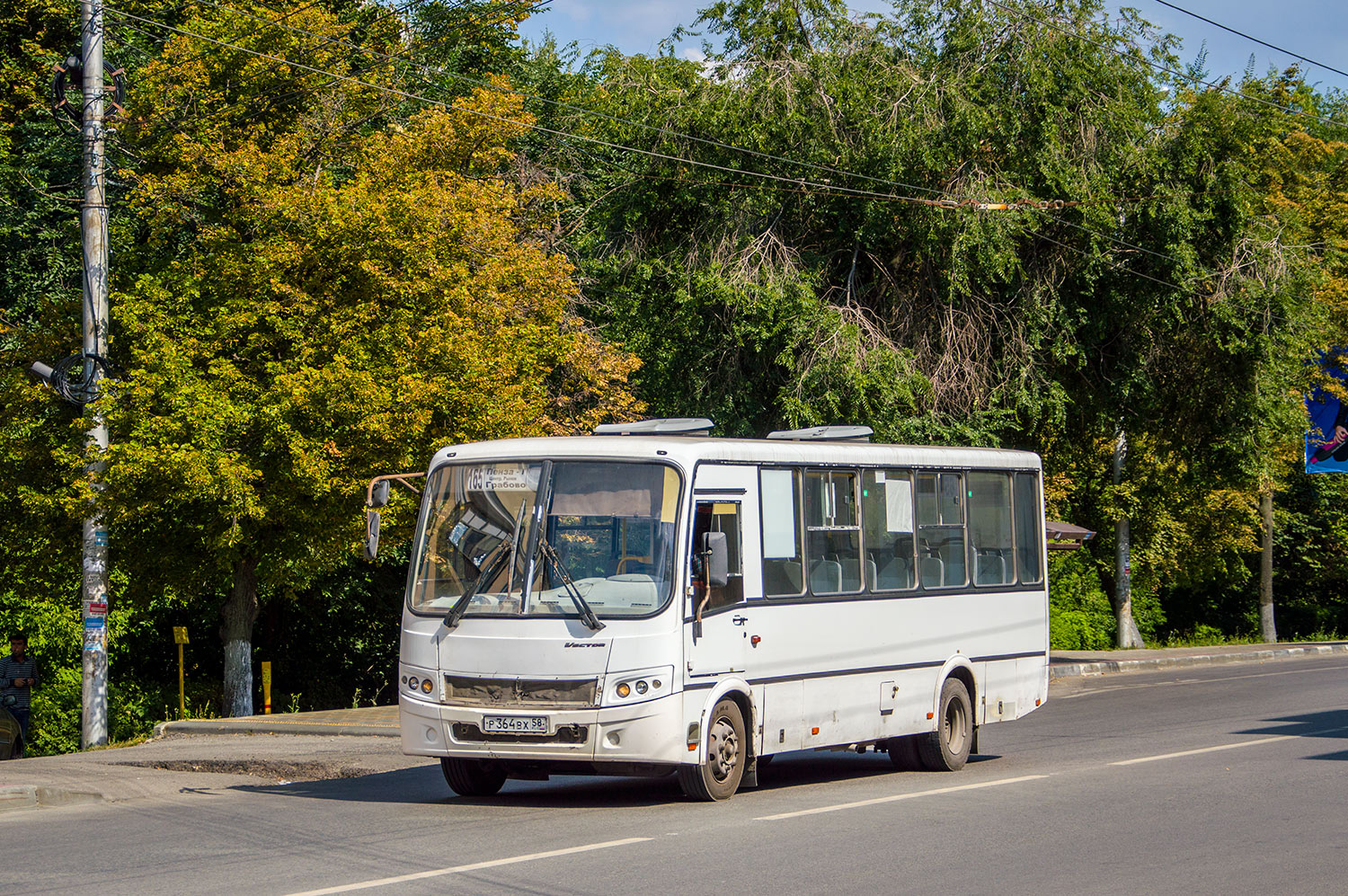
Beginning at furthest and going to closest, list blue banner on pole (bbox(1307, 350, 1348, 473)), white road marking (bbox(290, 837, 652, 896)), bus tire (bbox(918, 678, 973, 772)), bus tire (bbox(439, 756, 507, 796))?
blue banner on pole (bbox(1307, 350, 1348, 473)), bus tire (bbox(918, 678, 973, 772)), bus tire (bbox(439, 756, 507, 796)), white road marking (bbox(290, 837, 652, 896))

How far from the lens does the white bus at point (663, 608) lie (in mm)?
10883

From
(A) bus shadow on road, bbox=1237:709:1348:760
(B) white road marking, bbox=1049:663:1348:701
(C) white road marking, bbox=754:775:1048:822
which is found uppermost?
(C) white road marking, bbox=754:775:1048:822

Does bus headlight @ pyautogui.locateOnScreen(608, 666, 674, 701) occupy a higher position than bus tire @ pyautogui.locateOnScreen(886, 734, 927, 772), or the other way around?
bus headlight @ pyautogui.locateOnScreen(608, 666, 674, 701)

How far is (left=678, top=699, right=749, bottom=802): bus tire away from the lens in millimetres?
11234

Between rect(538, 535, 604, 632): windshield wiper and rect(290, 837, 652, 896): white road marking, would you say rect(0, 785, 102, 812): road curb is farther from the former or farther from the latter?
rect(290, 837, 652, 896): white road marking

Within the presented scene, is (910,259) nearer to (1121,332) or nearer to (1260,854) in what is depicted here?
(1121,332)

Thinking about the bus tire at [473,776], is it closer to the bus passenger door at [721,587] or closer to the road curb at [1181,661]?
the bus passenger door at [721,587]

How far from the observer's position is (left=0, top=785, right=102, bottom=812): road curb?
12320 mm

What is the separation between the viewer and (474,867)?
845cm

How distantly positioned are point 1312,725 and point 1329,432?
64.4 ft

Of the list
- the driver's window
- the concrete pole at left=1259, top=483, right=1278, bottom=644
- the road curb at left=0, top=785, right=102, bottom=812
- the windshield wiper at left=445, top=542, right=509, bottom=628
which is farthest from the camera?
the concrete pole at left=1259, top=483, right=1278, bottom=644

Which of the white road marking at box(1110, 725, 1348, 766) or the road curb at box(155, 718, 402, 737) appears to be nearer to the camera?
the white road marking at box(1110, 725, 1348, 766)

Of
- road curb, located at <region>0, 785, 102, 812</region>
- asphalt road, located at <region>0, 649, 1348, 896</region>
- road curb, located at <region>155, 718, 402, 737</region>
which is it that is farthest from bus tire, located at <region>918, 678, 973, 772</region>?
road curb, located at <region>0, 785, 102, 812</region>

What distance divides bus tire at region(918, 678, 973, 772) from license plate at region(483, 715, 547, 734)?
4.58m
